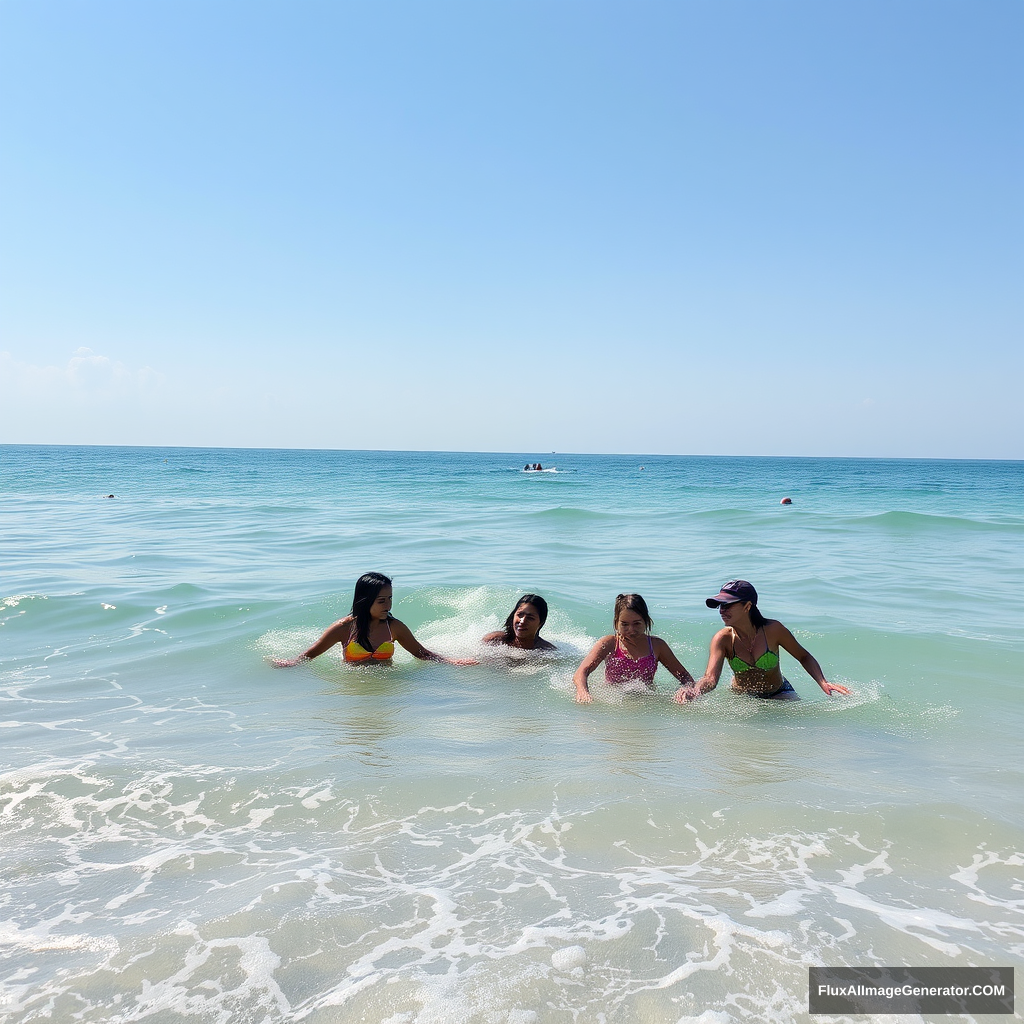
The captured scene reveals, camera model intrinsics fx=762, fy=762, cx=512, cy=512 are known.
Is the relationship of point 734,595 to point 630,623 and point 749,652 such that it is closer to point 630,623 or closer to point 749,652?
point 749,652

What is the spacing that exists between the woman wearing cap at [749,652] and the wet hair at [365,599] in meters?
3.06

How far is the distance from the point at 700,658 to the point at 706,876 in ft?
17.3

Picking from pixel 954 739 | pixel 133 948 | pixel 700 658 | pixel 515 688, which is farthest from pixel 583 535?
pixel 133 948

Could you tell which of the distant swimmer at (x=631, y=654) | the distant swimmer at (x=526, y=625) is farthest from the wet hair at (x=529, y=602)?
the distant swimmer at (x=631, y=654)

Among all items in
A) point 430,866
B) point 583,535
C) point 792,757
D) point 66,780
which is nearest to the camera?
point 430,866

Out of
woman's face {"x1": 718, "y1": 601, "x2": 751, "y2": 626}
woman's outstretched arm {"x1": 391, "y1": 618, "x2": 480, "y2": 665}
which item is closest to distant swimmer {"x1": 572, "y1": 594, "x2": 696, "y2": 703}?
woman's face {"x1": 718, "y1": 601, "x2": 751, "y2": 626}

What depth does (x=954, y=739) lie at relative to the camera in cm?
586

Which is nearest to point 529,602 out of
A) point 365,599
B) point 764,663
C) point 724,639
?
point 365,599

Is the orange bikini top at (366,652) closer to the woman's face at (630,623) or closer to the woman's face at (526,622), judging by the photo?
the woman's face at (526,622)

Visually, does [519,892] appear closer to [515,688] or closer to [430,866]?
[430,866]

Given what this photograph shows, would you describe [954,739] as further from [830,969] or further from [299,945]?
[299,945]

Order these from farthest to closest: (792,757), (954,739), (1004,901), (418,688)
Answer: (418,688) < (954,739) < (792,757) < (1004,901)

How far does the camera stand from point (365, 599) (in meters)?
7.69

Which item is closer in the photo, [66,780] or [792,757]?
[66,780]
